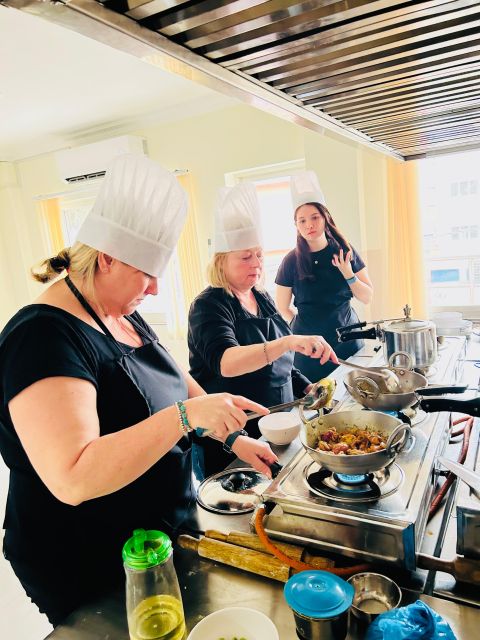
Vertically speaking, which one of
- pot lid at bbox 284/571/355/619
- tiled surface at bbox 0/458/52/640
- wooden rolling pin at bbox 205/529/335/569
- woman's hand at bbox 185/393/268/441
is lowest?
tiled surface at bbox 0/458/52/640

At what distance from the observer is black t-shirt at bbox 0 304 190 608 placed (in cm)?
93

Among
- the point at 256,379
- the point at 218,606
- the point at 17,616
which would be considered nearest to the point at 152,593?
the point at 218,606

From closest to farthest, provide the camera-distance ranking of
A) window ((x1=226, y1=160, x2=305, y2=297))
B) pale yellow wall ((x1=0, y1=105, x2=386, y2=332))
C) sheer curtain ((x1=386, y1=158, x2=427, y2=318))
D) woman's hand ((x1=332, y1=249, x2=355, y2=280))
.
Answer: woman's hand ((x1=332, y1=249, x2=355, y2=280))
sheer curtain ((x1=386, y1=158, x2=427, y2=318))
pale yellow wall ((x1=0, y1=105, x2=386, y2=332))
window ((x1=226, y1=160, x2=305, y2=297))

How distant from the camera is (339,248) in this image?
112 inches

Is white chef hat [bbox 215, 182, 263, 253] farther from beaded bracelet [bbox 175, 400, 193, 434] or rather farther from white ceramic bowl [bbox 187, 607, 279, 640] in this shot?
white ceramic bowl [bbox 187, 607, 279, 640]

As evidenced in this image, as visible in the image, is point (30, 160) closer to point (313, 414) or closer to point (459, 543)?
point (313, 414)

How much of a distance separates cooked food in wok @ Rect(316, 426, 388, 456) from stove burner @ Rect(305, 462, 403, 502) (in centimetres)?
6

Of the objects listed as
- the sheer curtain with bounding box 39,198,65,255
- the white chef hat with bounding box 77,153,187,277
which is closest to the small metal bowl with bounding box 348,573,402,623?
the white chef hat with bounding box 77,153,187,277

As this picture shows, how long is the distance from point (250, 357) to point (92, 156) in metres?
3.78

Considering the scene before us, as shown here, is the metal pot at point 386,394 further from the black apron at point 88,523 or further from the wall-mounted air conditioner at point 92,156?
the wall-mounted air conditioner at point 92,156

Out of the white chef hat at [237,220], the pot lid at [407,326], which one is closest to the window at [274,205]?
A: the white chef hat at [237,220]

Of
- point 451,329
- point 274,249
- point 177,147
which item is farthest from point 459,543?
point 177,147

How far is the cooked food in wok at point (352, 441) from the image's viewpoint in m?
1.00

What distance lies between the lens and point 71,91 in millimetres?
3520
